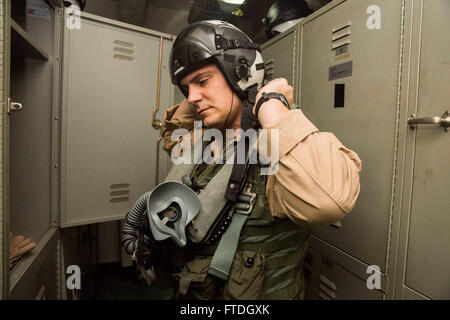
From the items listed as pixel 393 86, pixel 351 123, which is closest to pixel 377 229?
pixel 351 123

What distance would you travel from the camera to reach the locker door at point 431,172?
3.21 ft

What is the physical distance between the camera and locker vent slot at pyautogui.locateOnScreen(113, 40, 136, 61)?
1.78m

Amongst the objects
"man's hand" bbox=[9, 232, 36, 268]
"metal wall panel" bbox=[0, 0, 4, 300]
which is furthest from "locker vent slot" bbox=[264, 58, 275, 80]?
"man's hand" bbox=[9, 232, 36, 268]

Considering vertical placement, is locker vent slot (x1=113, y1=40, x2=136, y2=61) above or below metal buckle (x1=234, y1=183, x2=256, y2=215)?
above

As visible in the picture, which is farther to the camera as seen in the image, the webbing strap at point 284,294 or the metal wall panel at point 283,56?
the metal wall panel at point 283,56

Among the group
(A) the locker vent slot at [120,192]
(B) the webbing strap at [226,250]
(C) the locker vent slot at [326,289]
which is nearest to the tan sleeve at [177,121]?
(A) the locker vent slot at [120,192]

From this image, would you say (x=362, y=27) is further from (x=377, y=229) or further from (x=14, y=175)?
(x=14, y=175)

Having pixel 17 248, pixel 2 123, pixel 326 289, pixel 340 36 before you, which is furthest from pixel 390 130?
pixel 17 248

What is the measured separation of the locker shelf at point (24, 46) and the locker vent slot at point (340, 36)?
145 centimetres

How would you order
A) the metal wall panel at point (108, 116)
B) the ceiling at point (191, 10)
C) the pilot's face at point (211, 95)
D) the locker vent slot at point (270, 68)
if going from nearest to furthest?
1. the pilot's face at point (211, 95)
2. the metal wall panel at point (108, 116)
3. the locker vent slot at point (270, 68)
4. the ceiling at point (191, 10)

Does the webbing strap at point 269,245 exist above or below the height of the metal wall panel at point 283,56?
below

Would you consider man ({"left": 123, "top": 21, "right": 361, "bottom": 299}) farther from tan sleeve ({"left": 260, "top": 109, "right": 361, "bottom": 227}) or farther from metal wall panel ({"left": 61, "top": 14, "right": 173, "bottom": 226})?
metal wall panel ({"left": 61, "top": 14, "right": 173, "bottom": 226})

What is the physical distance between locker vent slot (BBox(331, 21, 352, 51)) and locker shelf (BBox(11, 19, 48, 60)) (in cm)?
145

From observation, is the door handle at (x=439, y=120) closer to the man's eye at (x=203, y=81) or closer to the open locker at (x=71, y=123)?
the man's eye at (x=203, y=81)
